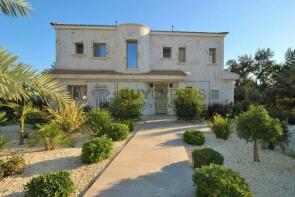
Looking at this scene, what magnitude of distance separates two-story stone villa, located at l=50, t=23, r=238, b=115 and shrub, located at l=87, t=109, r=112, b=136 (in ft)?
23.2

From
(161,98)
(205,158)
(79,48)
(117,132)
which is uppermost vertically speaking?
(79,48)

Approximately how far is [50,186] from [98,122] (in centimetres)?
538

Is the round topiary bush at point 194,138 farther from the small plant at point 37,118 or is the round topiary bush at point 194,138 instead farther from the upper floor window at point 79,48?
the upper floor window at point 79,48

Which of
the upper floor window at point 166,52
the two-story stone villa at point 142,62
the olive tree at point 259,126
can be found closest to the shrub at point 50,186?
the olive tree at point 259,126

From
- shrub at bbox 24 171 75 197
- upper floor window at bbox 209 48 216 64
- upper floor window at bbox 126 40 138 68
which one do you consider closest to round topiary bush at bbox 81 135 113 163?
Result: shrub at bbox 24 171 75 197

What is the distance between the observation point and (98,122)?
31.3 ft

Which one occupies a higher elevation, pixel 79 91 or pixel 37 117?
pixel 79 91

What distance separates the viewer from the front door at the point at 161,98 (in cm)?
1783

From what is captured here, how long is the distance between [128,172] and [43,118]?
586 centimetres

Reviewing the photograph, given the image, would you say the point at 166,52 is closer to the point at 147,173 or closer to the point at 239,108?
the point at 239,108

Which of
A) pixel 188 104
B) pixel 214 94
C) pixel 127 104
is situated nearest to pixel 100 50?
pixel 127 104

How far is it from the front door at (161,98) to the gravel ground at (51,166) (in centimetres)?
925

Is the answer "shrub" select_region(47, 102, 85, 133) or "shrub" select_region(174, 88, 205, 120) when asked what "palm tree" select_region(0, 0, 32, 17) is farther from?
"shrub" select_region(174, 88, 205, 120)

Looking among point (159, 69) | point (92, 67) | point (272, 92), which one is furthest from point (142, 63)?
point (272, 92)
